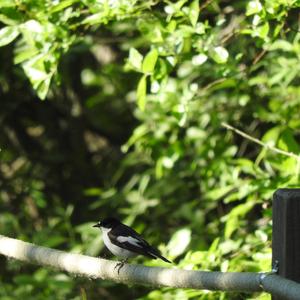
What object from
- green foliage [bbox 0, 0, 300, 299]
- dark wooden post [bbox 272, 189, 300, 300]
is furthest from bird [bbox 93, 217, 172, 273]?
dark wooden post [bbox 272, 189, 300, 300]

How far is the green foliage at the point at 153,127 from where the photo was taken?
12.7ft

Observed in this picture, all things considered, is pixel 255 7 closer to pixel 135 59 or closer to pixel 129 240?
pixel 135 59

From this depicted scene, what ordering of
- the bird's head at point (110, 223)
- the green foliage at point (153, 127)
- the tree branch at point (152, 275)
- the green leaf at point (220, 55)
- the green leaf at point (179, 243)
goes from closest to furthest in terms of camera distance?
1. the tree branch at point (152, 275)
2. the green leaf at point (220, 55)
3. the green foliage at point (153, 127)
4. the bird's head at point (110, 223)
5. the green leaf at point (179, 243)

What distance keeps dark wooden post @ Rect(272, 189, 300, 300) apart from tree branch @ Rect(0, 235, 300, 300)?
5 cm

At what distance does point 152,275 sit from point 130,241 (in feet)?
4.33

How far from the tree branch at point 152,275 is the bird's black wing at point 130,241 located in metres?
0.82

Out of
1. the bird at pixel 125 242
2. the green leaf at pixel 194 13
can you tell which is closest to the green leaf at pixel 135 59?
the green leaf at pixel 194 13

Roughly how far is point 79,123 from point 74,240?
1.76 meters

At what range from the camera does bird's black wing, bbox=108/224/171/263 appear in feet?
12.1

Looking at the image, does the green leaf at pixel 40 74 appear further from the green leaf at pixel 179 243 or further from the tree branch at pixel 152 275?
the tree branch at pixel 152 275

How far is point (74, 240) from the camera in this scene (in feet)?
20.2

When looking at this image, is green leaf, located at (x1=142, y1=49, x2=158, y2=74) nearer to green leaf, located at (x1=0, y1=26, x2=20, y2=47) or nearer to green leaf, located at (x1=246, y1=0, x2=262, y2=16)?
green leaf, located at (x1=246, y1=0, x2=262, y2=16)

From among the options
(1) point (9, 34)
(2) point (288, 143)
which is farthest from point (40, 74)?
(2) point (288, 143)

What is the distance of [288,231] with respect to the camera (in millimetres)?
2127
